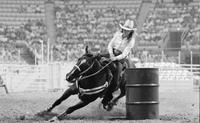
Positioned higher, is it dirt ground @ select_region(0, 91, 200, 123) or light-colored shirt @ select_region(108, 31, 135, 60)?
light-colored shirt @ select_region(108, 31, 135, 60)

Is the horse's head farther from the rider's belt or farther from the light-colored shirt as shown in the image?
the light-colored shirt

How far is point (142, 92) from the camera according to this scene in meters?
9.96

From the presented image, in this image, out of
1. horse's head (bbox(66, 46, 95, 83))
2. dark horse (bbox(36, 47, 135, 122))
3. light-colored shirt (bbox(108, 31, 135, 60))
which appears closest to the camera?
horse's head (bbox(66, 46, 95, 83))

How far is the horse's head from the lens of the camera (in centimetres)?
928

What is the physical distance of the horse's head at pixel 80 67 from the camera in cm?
928

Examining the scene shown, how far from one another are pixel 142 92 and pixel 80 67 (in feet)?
4.33

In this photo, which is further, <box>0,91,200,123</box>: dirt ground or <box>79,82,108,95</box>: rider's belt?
<box>0,91,200,123</box>: dirt ground

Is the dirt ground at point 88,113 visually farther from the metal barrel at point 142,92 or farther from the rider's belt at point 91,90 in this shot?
the rider's belt at point 91,90

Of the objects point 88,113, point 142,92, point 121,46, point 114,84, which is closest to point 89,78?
point 114,84

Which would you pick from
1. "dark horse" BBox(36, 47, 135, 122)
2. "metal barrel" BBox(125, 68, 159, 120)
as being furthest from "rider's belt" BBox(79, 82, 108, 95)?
"metal barrel" BBox(125, 68, 159, 120)

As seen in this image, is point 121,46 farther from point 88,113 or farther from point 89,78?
point 88,113

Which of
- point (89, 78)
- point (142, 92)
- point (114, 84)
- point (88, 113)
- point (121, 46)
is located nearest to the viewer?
point (89, 78)

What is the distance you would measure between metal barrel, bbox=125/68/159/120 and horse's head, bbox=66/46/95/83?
0.90m

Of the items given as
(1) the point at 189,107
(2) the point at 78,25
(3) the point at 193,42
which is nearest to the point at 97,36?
(2) the point at 78,25
